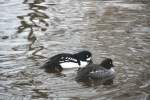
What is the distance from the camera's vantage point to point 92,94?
12453 mm

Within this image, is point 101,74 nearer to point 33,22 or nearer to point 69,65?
point 69,65

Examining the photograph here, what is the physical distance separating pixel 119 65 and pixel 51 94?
2.86 metres

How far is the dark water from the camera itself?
12.7 meters

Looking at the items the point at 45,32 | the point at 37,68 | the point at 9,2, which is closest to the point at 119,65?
the point at 37,68

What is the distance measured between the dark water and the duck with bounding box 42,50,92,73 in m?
0.22

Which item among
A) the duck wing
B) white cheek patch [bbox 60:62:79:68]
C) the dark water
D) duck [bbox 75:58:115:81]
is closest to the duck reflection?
the dark water

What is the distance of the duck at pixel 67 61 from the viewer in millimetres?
14508

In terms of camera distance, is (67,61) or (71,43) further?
(71,43)

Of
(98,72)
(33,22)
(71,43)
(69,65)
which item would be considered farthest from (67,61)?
(33,22)

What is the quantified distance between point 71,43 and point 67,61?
2.47 m

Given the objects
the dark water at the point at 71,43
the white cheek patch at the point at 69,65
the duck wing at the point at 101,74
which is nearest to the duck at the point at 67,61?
the white cheek patch at the point at 69,65

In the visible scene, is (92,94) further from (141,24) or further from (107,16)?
(107,16)

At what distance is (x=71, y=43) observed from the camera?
17.0 metres

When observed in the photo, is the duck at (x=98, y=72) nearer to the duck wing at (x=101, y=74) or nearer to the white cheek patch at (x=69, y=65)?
the duck wing at (x=101, y=74)
